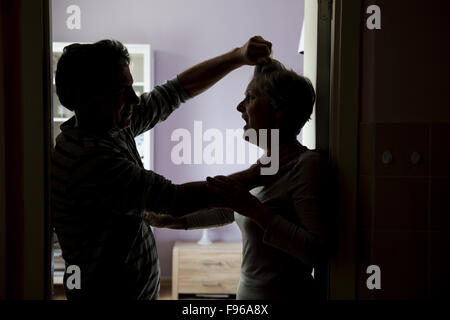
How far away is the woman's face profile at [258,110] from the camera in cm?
108

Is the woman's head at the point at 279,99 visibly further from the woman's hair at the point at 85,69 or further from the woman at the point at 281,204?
the woman's hair at the point at 85,69

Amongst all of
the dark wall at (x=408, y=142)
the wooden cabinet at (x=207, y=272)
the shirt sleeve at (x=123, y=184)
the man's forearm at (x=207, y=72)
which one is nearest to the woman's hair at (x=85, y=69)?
the shirt sleeve at (x=123, y=184)

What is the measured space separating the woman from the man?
10 cm

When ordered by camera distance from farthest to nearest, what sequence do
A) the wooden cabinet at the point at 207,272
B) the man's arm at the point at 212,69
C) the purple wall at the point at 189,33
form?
the purple wall at the point at 189,33 → the wooden cabinet at the point at 207,272 → the man's arm at the point at 212,69

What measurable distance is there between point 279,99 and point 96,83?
45 cm

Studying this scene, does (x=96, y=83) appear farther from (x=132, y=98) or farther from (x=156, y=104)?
(x=156, y=104)

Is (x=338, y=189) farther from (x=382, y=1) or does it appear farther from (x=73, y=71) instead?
(x=73, y=71)

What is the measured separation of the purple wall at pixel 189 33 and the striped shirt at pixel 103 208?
8.22ft

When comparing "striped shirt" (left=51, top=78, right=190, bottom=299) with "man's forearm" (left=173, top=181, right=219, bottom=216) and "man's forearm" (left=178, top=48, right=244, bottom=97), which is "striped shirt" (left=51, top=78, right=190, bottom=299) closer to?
"man's forearm" (left=173, top=181, right=219, bottom=216)

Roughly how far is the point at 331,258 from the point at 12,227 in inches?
29.5

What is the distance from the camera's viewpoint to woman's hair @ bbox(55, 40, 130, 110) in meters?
0.99

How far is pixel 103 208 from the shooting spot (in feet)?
3.30

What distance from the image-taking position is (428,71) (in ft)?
3.16
